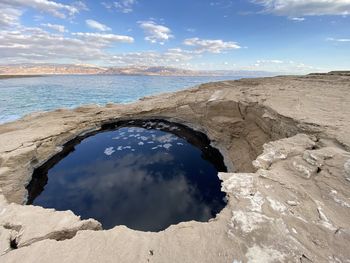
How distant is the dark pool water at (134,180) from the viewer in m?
7.70

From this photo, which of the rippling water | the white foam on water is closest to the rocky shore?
the white foam on water

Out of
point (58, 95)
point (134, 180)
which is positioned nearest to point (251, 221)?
point (134, 180)

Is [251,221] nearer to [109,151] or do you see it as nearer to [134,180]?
[134,180]

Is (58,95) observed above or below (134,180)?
below

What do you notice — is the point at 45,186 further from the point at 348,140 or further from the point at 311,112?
the point at 311,112

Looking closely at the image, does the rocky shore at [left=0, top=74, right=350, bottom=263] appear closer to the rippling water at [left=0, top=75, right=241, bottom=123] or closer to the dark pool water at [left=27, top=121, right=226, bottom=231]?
the dark pool water at [left=27, top=121, right=226, bottom=231]

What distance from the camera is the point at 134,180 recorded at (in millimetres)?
9633

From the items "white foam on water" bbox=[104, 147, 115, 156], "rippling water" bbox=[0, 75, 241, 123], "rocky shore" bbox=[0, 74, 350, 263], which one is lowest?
"rippling water" bbox=[0, 75, 241, 123]

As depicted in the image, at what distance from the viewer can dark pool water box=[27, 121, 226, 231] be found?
303 inches

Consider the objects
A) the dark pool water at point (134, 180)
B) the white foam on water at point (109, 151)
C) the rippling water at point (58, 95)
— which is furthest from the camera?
the rippling water at point (58, 95)

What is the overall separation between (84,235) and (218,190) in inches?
242

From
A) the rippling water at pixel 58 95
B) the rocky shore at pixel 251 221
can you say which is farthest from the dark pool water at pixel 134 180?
the rippling water at pixel 58 95

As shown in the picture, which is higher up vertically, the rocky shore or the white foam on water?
the rocky shore

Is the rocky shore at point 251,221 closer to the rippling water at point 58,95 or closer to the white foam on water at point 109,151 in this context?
the white foam on water at point 109,151
